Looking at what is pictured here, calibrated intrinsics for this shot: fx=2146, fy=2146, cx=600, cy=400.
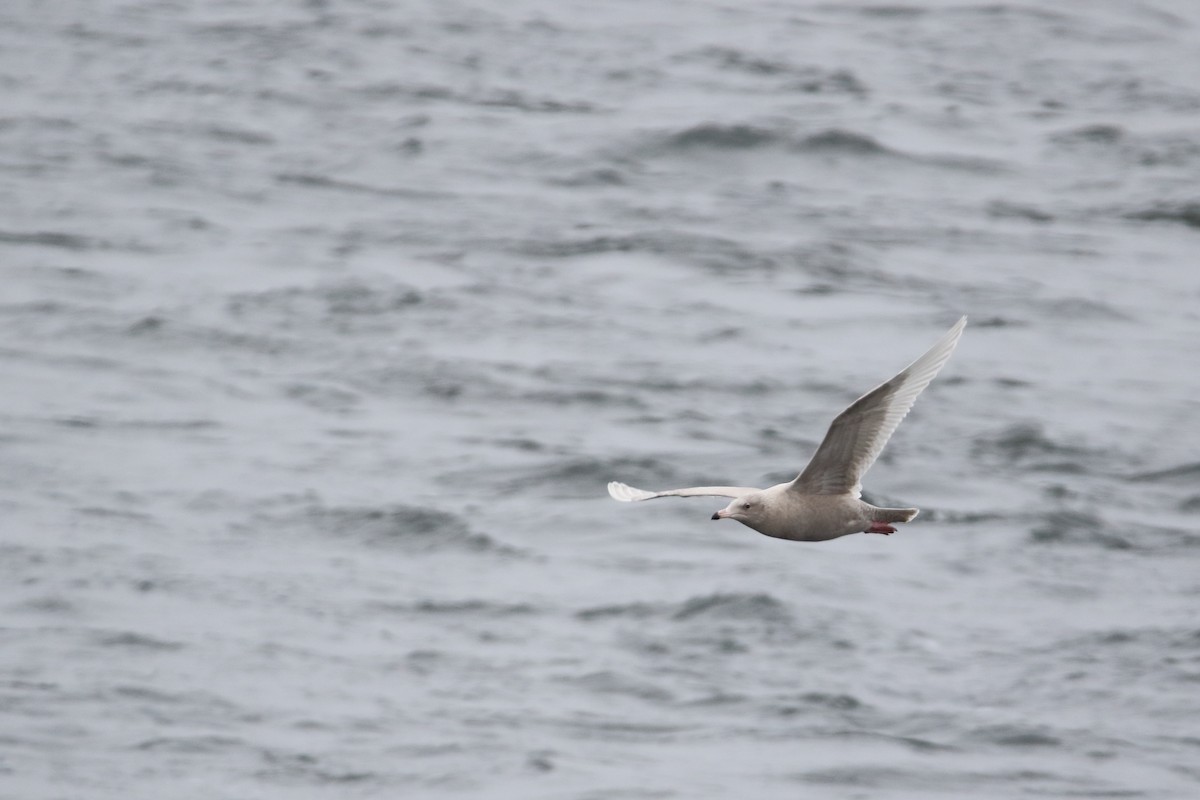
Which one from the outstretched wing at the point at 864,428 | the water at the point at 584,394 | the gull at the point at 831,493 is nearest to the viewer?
the outstretched wing at the point at 864,428

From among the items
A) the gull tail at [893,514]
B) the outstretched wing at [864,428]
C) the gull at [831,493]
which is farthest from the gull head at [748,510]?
the gull tail at [893,514]

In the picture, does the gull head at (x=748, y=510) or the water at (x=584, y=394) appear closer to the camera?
the gull head at (x=748, y=510)

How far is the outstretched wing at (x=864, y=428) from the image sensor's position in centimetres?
1003

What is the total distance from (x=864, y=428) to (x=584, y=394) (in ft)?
72.5

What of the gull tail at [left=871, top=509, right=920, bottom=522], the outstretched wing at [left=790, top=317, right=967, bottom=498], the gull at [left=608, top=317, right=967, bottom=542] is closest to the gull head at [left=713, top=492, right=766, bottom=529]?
the gull at [left=608, top=317, right=967, bottom=542]

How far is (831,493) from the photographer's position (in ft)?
34.6

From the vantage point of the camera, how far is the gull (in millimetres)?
10203

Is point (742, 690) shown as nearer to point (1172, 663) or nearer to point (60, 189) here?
point (1172, 663)

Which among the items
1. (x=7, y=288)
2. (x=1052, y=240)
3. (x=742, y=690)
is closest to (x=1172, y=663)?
(x=742, y=690)

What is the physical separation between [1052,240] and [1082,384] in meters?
6.03

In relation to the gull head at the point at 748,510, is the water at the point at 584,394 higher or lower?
lower

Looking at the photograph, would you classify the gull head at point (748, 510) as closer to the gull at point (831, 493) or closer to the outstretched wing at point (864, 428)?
the gull at point (831, 493)

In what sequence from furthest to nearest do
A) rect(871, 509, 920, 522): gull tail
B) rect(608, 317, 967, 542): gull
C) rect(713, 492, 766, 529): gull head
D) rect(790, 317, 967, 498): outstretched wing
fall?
1. rect(871, 509, 920, 522): gull tail
2. rect(713, 492, 766, 529): gull head
3. rect(608, 317, 967, 542): gull
4. rect(790, 317, 967, 498): outstretched wing

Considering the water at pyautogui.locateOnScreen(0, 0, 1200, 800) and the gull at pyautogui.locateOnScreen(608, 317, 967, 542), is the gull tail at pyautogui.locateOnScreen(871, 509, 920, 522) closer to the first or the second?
the gull at pyautogui.locateOnScreen(608, 317, 967, 542)
